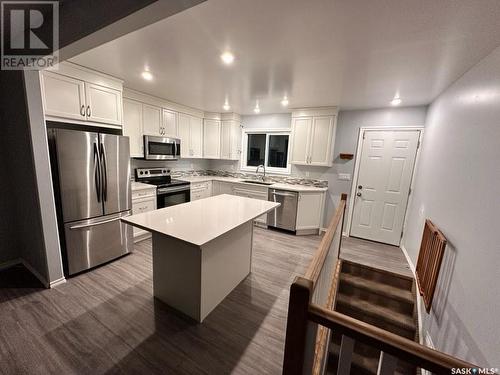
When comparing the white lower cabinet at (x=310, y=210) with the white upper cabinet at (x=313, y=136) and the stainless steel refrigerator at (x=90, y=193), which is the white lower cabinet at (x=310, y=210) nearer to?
the white upper cabinet at (x=313, y=136)

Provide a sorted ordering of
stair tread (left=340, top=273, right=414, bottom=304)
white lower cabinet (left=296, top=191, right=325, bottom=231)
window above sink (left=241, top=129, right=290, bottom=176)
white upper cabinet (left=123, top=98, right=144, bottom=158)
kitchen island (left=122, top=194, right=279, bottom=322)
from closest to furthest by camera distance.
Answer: kitchen island (left=122, top=194, right=279, bottom=322) < stair tread (left=340, top=273, right=414, bottom=304) < white upper cabinet (left=123, top=98, right=144, bottom=158) < white lower cabinet (left=296, top=191, right=325, bottom=231) < window above sink (left=241, top=129, right=290, bottom=176)

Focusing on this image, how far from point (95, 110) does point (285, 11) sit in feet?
8.42

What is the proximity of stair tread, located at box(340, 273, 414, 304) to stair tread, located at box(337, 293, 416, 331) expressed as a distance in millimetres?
179

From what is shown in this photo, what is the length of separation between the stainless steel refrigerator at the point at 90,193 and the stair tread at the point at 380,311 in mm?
3176

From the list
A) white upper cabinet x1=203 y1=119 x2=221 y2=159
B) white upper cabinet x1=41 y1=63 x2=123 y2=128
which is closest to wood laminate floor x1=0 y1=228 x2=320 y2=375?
white upper cabinet x1=41 y1=63 x2=123 y2=128

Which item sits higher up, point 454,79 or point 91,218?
point 454,79

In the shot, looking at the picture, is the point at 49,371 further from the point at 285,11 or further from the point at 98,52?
the point at 285,11

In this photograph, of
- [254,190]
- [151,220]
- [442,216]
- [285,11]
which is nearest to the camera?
[285,11]

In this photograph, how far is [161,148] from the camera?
381cm

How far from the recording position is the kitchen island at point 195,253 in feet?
5.59

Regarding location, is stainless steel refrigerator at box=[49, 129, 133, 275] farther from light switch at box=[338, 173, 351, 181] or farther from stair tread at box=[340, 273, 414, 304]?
light switch at box=[338, 173, 351, 181]

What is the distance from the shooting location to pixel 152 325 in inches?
71.9

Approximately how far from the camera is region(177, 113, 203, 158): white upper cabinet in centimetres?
429

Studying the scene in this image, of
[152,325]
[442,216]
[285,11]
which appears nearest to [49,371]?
[152,325]
